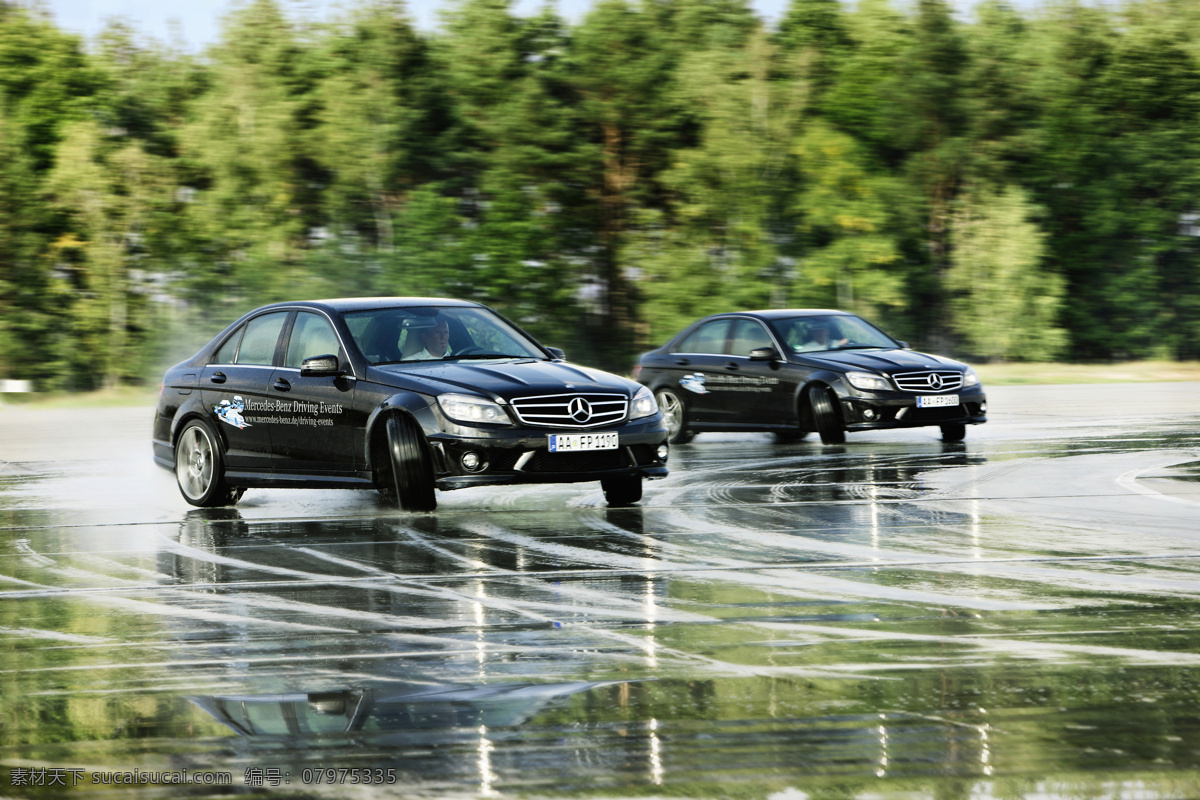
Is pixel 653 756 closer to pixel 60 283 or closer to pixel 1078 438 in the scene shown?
pixel 1078 438

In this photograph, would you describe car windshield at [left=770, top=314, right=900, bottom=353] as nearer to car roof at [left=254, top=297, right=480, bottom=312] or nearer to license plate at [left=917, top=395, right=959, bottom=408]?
license plate at [left=917, top=395, right=959, bottom=408]

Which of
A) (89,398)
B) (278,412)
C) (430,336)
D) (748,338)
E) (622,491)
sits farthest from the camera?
(89,398)

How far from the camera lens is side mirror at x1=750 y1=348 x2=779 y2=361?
57.7ft

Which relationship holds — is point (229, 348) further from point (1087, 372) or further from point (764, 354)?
point (1087, 372)

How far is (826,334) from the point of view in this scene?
1808 centimetres

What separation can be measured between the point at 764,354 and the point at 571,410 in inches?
272

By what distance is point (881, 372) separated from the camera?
54.5 feet

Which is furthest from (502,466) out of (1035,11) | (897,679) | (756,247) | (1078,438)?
(1035,11)

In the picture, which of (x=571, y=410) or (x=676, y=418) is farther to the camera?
(x=676, y=418)

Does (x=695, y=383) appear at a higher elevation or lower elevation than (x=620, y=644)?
lower

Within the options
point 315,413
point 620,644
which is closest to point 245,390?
point 315,413

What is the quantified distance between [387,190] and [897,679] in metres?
39.5

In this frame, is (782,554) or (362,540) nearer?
(782,554)

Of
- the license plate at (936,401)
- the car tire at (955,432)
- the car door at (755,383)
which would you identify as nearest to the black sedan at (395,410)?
Result: the car door at (755,383)
